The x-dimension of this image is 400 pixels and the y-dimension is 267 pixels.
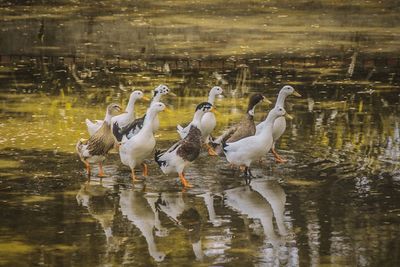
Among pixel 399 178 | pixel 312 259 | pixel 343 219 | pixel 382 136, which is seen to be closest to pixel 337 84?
pixel 382 136

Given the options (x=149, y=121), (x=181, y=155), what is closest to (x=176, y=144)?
(x=181, y=155)

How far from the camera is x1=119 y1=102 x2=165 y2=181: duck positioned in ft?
39.5

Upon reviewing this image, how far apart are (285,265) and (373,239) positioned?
1207 mm

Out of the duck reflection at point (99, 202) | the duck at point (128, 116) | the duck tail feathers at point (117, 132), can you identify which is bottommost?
the duck reflection at point (99, 202)

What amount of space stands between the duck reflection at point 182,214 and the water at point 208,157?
3 cm

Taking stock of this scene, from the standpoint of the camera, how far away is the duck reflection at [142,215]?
31.9 ft

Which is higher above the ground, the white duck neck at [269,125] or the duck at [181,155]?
the white duck neck at [269,125]

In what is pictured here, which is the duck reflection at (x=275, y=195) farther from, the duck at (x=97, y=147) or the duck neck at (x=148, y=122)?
the duck at (x=97, y=147)

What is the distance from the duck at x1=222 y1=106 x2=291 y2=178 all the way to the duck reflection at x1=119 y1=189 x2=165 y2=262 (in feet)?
4.27

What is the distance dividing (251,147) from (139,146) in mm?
1325

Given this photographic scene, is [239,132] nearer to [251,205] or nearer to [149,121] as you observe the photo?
[149,121]

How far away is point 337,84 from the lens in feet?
60.3

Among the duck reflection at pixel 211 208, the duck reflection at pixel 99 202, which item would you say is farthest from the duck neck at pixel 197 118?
the duck reflection at pixel 99 202

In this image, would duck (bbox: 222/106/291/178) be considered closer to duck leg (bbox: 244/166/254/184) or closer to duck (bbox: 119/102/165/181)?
duck leg (bbox: 244/166/254/184)
